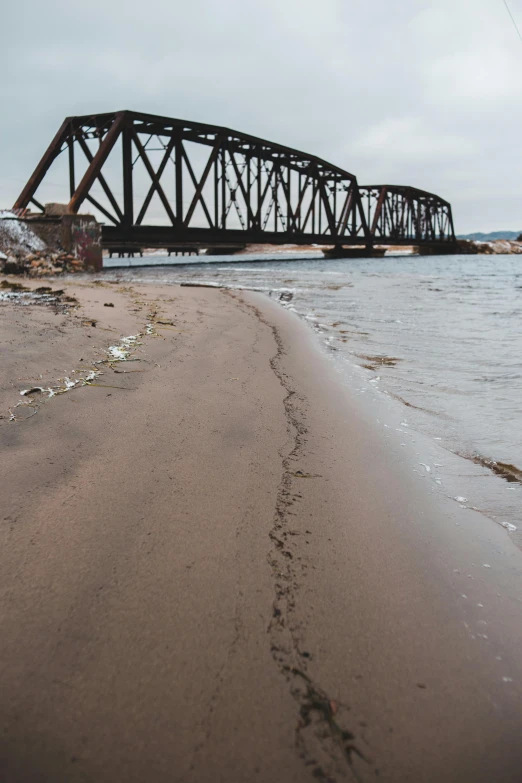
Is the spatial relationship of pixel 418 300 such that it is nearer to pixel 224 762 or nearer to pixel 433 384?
pixel 433 384

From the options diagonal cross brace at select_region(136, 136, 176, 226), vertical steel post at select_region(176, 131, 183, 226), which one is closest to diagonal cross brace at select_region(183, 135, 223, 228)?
vertical steel post at select_region(176, 131, 183, 226)

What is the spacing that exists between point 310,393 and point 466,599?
1.80 meters

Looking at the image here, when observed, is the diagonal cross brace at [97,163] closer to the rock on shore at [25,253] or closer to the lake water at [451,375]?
the rock on shore at [25,253]

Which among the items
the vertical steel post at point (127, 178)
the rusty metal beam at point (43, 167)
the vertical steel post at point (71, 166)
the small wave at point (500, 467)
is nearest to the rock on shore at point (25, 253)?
the rusty metal beam at point (43, 167)

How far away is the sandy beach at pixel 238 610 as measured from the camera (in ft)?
Result: 2.61

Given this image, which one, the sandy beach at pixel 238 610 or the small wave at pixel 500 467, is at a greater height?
the sandy beach at pixel 238 610

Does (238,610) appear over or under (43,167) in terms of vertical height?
under

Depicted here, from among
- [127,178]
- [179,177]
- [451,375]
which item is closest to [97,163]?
[127,178]

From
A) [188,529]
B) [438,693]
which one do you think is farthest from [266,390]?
[438,693]

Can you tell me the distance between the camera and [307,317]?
6918 millimetres

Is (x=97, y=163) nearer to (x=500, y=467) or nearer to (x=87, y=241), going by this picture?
(x=87, y=241)

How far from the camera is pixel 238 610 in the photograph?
1063 mm

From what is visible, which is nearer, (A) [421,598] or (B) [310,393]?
(A) [421,598]

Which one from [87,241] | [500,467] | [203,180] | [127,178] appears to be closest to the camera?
[500,467]
